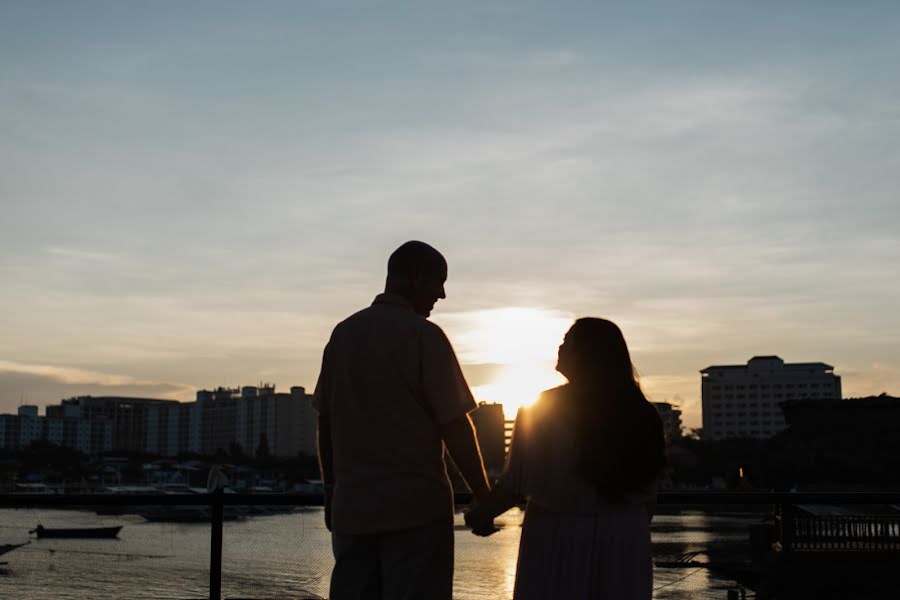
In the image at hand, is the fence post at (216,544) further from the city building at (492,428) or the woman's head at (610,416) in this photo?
the woman's head at (610,416)

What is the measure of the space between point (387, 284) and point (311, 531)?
215 centimetres

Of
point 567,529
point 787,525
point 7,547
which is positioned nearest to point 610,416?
point 567,529

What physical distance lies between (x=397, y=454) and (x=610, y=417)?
74 cm

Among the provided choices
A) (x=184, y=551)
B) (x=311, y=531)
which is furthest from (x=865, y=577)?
(x=184, y=551)

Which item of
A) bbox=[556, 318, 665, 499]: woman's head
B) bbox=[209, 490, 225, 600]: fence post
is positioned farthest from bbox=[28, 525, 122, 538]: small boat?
bbox=[556, 318, 665, 499]: woman's head

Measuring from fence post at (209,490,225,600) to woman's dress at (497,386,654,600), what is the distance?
214cm

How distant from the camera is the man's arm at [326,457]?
367 cm

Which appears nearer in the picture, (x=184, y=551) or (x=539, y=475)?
(x=539, y=475)

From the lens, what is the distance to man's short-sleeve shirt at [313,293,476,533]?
3.35 metres

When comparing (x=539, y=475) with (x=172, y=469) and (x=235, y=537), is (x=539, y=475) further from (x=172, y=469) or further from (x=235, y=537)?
(x=172, y=469)

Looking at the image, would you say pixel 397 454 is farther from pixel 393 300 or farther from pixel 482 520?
pixel 393 300

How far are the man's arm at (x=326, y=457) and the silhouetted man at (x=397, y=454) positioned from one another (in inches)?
5.8

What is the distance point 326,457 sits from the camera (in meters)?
3.69

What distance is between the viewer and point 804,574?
509 cm
